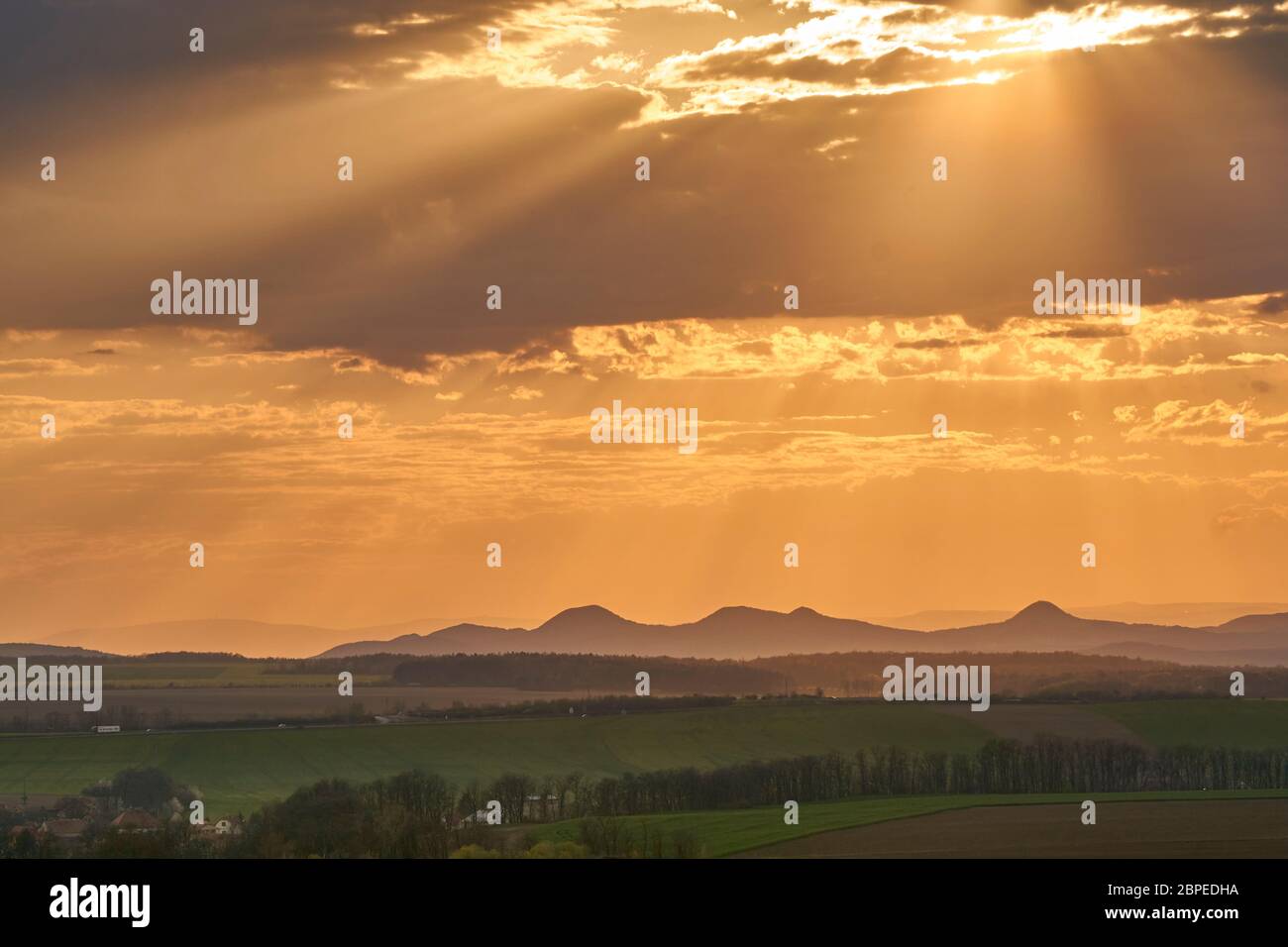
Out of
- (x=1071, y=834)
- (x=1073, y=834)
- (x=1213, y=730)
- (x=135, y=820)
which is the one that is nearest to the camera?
(x=1071, y=834)

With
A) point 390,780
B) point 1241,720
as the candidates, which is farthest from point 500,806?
point 1241,720

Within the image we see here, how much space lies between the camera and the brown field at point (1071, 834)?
318 ft

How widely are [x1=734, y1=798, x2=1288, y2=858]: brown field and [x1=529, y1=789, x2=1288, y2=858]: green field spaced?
9.63 feet

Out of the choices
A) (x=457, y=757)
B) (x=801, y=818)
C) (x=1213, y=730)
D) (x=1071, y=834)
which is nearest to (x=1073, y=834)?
(x=1071, y=834)

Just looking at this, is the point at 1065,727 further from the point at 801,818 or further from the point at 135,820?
the point at 135,820

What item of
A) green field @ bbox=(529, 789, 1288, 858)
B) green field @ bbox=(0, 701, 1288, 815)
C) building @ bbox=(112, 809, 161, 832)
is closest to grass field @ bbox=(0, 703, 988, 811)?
green field @ bbox=(0, 701, 1288, 815)

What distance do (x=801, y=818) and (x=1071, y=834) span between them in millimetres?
28340

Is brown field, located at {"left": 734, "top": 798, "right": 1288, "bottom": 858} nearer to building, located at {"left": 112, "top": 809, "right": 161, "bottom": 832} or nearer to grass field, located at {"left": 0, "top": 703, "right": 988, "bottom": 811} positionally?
grass field, located at {"left": 0, "top": 703, "right": 988, "bottom": 811}

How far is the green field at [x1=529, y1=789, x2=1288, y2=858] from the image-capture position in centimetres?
11206

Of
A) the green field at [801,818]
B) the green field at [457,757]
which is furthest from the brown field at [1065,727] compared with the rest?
the green field at [801,818]

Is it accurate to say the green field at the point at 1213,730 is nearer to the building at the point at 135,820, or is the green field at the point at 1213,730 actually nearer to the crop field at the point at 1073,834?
the crop field at the point at 1073,834

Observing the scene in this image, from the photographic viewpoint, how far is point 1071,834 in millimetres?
107000

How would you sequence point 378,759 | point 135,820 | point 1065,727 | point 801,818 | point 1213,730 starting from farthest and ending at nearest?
point 1213,730, point 378,759, point 1065,727, point 135,820, point 801,818

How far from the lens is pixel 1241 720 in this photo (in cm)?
19688
